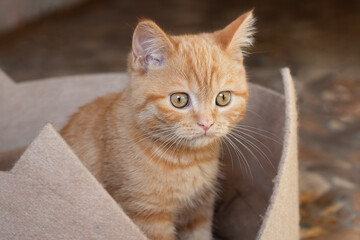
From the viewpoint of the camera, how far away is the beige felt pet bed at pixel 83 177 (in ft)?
3.19

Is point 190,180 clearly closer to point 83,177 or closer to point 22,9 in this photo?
point 83,177

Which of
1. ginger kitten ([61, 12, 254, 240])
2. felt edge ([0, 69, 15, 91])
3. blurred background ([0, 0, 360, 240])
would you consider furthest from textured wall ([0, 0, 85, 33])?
ginger kitten ([61, 12, 254, 240])

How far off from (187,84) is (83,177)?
42 centimetres

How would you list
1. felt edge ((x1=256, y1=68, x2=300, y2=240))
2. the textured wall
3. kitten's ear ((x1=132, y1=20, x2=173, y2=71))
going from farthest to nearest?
the textured wall < kitten's ear ((x1=132, y1=20, x2=173, y2=71)) < felt edge ((x1=256, y1=68, x2=300, y2=240))

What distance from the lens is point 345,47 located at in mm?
3572

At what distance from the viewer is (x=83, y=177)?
3.14ft

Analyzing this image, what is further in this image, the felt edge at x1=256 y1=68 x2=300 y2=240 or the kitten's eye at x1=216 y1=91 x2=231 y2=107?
the kitten's eye at x1=216 y1=91 x2=231 y2=107

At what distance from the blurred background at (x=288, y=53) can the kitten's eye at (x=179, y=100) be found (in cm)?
83

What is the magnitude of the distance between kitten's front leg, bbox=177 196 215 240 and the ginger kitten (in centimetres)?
7

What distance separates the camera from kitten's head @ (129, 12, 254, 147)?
124cm

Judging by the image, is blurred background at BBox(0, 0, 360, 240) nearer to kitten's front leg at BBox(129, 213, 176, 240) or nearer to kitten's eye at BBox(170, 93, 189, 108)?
kitten's front leg at BBox(129, 213, 176, 240)

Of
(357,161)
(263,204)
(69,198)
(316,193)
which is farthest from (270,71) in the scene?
(69,198)

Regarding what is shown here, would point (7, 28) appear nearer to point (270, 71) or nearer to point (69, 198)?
point (270, 71)

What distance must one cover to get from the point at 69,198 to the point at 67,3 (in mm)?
3775
